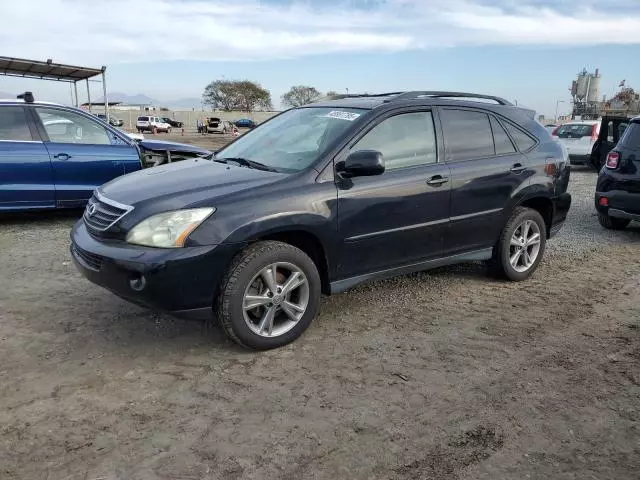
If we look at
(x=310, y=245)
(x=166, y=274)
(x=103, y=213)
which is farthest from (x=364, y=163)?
(x=103, y=213)

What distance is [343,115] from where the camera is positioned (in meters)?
4.39

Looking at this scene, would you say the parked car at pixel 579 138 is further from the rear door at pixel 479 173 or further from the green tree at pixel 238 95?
the green tree at pixel 238 95

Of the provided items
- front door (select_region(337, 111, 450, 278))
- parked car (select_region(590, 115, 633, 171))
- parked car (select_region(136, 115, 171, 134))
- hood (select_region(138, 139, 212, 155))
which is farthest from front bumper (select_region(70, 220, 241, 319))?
parked car (select_region(136, 115, 171, 134))

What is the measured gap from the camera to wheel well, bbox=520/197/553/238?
5402mm

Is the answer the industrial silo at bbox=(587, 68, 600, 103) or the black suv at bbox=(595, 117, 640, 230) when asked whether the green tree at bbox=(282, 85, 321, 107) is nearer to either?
the industrial silo at bbox=(587, 68, 600, 103)

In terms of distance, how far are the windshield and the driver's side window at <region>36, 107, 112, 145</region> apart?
11.4ft

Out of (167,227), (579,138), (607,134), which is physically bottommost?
(579,138)

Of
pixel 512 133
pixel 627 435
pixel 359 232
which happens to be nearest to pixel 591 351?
pixel 627 435

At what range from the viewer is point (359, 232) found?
13.3ft

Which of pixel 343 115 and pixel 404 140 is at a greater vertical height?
pixel 343 115

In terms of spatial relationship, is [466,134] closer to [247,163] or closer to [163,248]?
[247,163]

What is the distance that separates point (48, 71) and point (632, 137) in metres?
14.0

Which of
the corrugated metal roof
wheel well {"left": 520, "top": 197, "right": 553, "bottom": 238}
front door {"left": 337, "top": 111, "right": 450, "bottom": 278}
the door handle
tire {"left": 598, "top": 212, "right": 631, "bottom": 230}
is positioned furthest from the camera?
the corrugated metal roof

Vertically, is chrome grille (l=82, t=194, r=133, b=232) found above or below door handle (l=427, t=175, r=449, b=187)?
below
